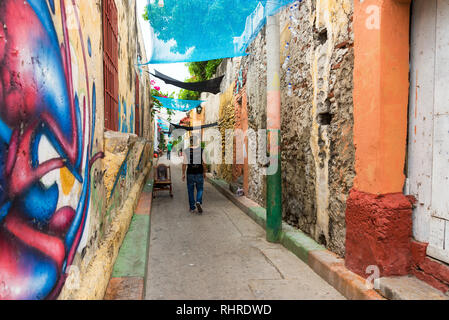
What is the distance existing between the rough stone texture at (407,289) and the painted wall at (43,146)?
2.26 m

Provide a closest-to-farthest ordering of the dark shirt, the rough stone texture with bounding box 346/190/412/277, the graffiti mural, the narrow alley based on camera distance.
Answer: the graffiti mural → the narrow alley → the rough stone texture with bounding box 346/190/412/277 → the dark shirt

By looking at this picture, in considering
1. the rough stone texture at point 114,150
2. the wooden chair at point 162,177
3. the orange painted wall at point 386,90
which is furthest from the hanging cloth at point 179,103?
the orange painted wall at point 386,90

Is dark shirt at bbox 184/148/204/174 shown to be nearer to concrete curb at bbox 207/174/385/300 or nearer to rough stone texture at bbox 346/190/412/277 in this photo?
concrete curb at bbox 207/174/385/300

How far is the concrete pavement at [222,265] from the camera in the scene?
9.73ft

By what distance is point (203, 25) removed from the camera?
5020 millimetres

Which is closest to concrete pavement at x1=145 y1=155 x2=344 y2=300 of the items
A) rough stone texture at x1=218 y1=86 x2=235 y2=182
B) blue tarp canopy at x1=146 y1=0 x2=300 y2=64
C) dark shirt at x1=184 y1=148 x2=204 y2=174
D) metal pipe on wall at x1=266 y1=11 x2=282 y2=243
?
metal pipe on wall at x1=266 y1=11 x2=282 y2=243

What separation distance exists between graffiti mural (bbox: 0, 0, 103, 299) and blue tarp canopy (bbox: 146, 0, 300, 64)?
2.82 m

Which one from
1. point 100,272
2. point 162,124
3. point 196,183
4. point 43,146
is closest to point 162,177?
point 196,183

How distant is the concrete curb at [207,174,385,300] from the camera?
2688 mm

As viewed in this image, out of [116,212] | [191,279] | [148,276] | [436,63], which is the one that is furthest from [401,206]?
[116,212]

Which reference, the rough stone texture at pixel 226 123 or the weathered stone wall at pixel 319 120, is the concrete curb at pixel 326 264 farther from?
the rough stone texture at pixel 226 123

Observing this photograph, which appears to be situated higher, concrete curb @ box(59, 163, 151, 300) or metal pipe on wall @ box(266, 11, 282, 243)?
metal pipe on wall @ box(266, 11, 282, 243)

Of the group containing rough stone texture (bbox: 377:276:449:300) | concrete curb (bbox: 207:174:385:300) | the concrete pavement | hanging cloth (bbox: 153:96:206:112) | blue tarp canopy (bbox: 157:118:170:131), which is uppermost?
blue tarp canopy (bbox: 157:118:170:131)

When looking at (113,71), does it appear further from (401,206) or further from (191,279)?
(401,206)
